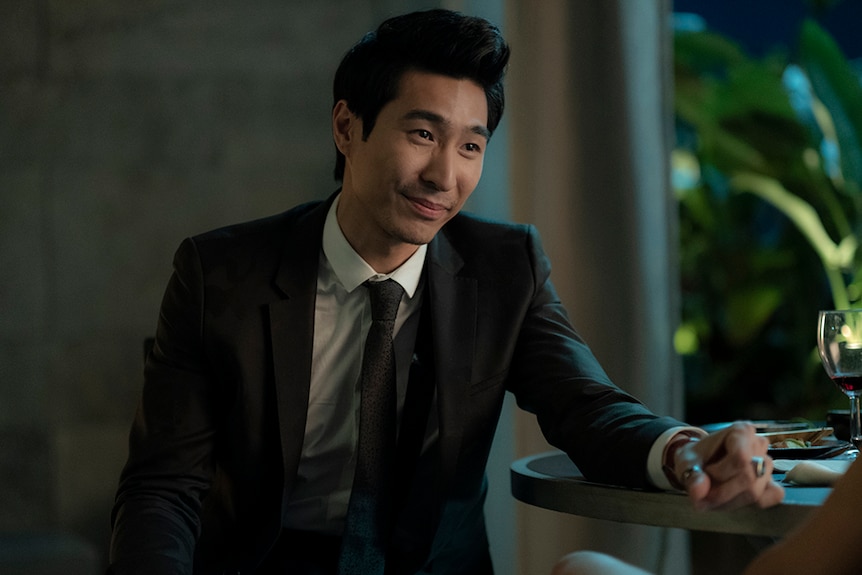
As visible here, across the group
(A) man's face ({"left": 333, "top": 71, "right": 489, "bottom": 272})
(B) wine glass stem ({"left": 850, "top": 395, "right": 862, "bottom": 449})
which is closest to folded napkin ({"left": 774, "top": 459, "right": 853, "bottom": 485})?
(B) wine glass stem ({"left": 850, "top": 395, "right": 862, "bottom": 449})

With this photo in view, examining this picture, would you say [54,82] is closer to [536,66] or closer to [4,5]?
[4,5]

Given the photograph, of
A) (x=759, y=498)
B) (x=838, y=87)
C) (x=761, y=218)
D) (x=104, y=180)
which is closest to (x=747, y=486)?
(x=759, y=498)

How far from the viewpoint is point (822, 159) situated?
157 inches

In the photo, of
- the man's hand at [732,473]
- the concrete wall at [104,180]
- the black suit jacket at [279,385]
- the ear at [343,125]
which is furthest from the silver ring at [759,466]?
the concrete wall at [104,180]

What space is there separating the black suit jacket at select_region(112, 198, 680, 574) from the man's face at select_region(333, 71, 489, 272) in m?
0.16

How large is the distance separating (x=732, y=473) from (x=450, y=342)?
74cm

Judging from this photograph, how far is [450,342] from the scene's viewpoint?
1.83m

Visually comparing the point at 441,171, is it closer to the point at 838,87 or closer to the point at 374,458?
the point at 374,458

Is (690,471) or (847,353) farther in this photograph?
(847,353)

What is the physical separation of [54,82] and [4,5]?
23 cm

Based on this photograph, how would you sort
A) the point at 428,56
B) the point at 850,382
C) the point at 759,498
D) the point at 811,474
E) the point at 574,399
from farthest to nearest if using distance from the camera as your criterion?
the point at 428,56 → the point at 574,399 → the point at 850,382 → the point at 811,474 → the point at 759,498

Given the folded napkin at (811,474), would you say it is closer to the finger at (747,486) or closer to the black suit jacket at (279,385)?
the finger at (747,486)

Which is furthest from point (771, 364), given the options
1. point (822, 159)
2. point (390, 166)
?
point (390, 166)

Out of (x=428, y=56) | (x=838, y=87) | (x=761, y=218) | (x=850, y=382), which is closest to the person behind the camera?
(x=850, y=382)
